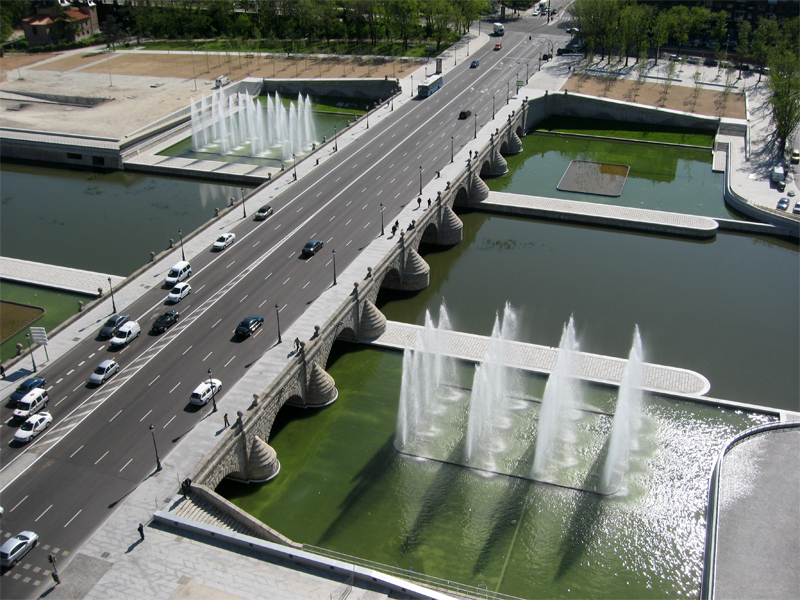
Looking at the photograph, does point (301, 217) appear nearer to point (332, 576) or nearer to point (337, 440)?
point (337, 440)

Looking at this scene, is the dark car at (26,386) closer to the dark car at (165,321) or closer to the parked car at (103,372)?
the parked car at (103,372)

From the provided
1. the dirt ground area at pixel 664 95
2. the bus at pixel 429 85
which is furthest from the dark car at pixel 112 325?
the dirt ground area at pixel 664 95

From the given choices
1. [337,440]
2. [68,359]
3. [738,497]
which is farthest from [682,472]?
[68,359]

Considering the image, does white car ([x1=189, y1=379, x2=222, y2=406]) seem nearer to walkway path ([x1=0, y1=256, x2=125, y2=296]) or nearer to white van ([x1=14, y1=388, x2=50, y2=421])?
white van ([x1=14, y1=388, x2=50, y2=421])

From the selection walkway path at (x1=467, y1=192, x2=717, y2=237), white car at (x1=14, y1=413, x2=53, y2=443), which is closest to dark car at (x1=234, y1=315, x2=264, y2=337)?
white car at (x1=14, y1=413, x2=53, y2=443)

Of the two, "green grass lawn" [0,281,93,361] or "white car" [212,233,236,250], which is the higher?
"white car" [212,233,236,250]

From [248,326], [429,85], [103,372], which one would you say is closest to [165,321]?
[248,326]

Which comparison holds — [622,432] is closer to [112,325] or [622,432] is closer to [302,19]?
[112,325]
